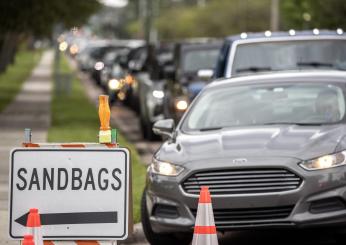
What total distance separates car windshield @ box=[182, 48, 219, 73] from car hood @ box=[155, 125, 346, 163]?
12.5 meters

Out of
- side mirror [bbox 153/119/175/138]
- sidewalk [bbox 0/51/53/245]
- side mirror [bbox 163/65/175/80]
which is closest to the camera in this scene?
side mirror [bbox 153/119/175/138]

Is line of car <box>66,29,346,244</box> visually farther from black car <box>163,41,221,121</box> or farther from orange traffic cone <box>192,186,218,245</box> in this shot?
black car <box>163,41,221,121</box>

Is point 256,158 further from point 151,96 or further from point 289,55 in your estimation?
point 151,96

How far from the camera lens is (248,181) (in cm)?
1048

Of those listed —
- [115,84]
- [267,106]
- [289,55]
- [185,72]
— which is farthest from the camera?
[115,84]

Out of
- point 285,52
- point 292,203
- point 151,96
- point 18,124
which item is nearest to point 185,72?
point 151,96

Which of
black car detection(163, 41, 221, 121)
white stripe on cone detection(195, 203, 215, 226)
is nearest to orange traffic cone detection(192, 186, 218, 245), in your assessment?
white stripe on cone detection(195, 203, 215, 226)

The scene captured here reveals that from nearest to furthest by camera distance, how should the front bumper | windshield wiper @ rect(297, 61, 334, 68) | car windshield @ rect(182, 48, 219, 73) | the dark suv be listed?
the front bumper, windshield wiper @ rect(297, 61, 334, 68), the dark suv, car windshield @ rect(182, 48, 219, 73)

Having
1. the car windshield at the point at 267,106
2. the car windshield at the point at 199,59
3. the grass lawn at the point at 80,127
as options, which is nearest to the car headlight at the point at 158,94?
the car windshield at the point at 199,59

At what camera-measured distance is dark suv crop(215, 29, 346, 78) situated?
16172 millimetres

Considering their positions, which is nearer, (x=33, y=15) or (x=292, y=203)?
(x=292, y=203)

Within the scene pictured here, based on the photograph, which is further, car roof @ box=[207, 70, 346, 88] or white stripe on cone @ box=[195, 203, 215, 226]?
car roof @ box=[207, 70, 346, 88]

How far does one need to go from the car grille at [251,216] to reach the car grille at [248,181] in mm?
153

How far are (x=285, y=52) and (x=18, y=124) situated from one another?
12860mm
